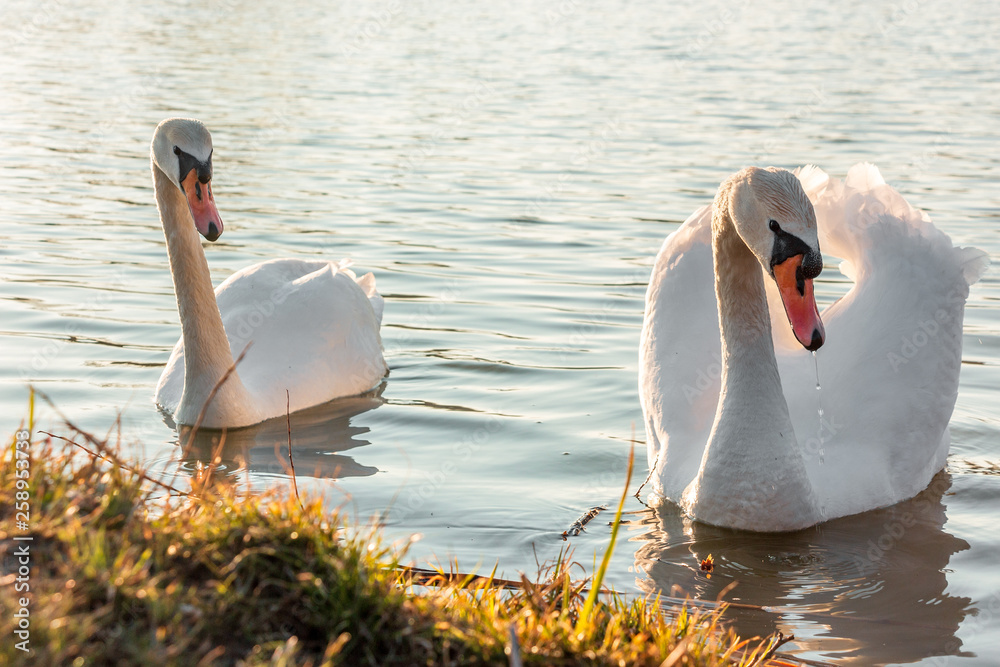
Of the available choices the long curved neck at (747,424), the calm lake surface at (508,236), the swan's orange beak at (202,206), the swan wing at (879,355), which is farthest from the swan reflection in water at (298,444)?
the swan wing at (879,355)

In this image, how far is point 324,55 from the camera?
2300 cm

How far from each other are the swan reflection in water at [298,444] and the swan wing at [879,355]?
2186 mm

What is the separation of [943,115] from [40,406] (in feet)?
42.0

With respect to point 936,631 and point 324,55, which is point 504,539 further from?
point 324,55

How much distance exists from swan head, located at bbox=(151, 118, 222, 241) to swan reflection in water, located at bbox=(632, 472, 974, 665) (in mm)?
2688

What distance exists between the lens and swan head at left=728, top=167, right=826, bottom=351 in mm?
4430

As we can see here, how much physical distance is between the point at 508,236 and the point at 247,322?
3811 millimetres

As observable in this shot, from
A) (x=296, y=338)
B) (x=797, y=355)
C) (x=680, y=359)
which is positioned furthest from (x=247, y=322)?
(x=797, y=355)

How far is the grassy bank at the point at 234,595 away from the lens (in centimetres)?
259

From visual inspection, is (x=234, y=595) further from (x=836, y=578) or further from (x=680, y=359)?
(x=680, y=359)

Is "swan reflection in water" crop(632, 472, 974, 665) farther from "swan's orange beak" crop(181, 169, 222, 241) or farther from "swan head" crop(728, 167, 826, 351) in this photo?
"swan's orange beak" crop(181, 169, 222, 241)

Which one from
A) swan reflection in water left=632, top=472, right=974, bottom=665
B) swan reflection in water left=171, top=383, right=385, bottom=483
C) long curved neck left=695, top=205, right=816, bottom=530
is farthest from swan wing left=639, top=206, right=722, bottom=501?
swan reflection in water left=171, top=383, right=385, bottom=483

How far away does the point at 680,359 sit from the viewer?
5660 mm

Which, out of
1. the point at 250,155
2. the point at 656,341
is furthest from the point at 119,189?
the point at 656,341
